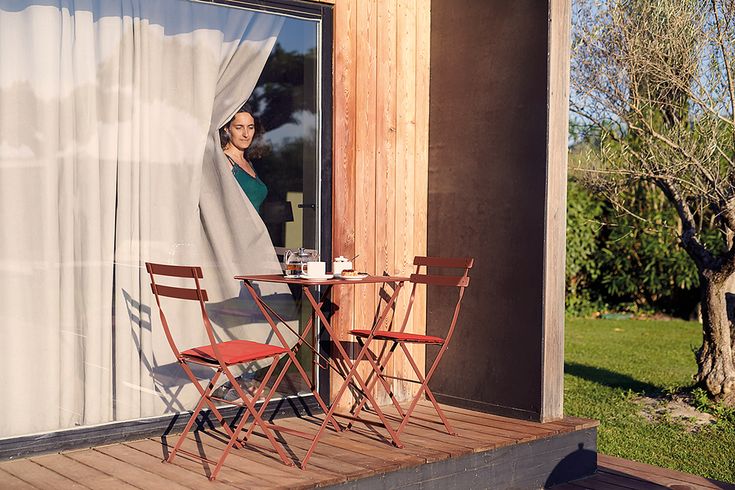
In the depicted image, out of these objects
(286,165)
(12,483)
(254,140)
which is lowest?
(12,483)

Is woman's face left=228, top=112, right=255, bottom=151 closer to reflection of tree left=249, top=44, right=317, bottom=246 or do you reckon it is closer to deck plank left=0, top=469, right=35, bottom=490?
reflection of tree left=249, top=44, right=317, bottom=246

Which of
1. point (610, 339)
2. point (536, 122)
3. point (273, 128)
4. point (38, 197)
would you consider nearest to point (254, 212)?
point (273, 128)

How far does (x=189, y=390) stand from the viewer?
4504mm

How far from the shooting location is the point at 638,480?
4.68 meters

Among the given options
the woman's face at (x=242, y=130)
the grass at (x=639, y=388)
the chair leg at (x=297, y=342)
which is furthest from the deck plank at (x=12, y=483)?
the grass at (x=639, y=388)

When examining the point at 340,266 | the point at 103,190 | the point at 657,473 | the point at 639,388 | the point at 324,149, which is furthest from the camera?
the point at 639,388

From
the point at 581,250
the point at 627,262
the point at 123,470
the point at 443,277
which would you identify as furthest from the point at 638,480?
the point at 627,262

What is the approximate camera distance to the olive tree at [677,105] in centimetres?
568

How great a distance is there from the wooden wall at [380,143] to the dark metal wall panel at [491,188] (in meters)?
0.09

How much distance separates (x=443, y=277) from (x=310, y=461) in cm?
108

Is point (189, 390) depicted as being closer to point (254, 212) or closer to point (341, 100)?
point (254, 212)

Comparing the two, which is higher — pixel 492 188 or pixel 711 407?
pixel 492 188

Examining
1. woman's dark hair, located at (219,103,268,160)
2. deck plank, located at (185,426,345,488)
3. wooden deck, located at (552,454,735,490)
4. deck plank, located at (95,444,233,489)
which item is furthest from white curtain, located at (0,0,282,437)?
wooden deck, located at (552,454,735,490)

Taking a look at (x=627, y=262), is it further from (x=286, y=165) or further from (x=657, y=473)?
(x=286, y=165)
